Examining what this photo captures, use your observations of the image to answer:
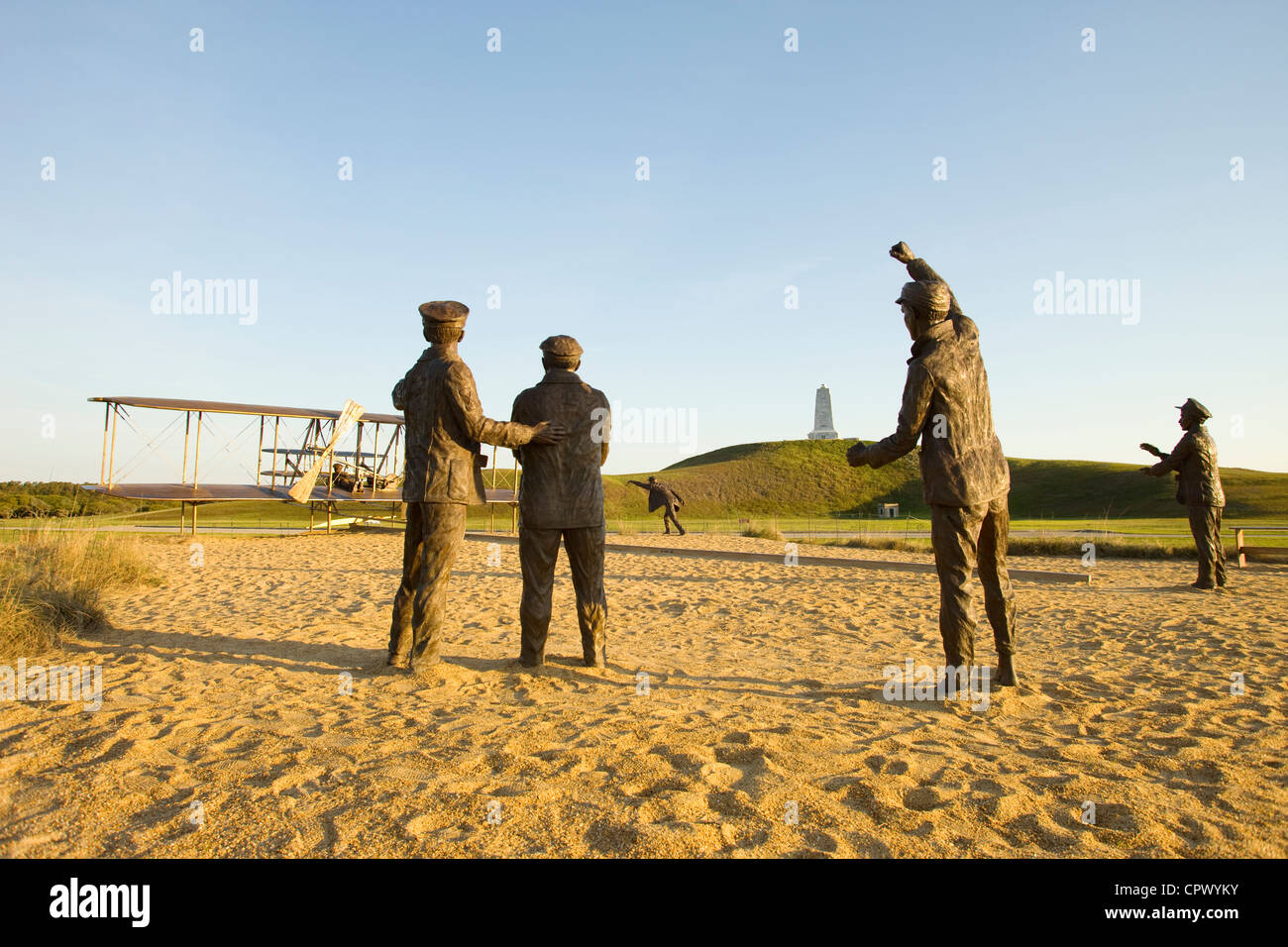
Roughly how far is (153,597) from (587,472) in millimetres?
7434

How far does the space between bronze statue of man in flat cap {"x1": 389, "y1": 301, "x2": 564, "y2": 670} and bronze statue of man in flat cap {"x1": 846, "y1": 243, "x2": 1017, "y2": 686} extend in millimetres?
2595

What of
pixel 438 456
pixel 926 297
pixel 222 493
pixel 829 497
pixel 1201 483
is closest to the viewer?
pixel 926 297

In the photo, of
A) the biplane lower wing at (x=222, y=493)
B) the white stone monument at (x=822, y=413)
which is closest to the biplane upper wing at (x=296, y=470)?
the biplane lower wing at (x=222, y=493)

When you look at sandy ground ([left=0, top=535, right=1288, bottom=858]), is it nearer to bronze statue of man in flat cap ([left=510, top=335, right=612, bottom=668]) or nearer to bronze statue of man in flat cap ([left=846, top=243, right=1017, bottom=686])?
bronze statue of man in flat cap ([left=510, top=335, right=612, bottom=668])

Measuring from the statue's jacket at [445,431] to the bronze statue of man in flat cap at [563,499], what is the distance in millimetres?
302

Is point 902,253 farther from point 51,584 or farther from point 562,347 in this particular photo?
point 51,584

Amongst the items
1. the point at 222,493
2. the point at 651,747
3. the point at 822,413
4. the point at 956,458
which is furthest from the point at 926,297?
the point at 822,413

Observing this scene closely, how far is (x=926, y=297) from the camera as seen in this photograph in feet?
16.5

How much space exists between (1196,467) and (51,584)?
14430mm

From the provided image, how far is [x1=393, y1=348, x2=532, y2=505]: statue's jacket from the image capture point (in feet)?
17.6

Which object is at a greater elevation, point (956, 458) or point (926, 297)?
point (926, 297)

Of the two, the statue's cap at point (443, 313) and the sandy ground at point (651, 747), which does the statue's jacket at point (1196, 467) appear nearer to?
the sandy ground at point (651, 747)
